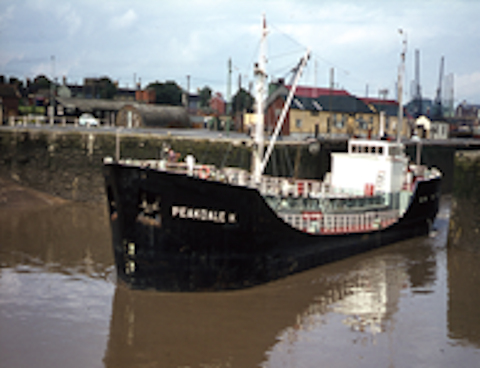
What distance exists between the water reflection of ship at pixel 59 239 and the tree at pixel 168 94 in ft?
217

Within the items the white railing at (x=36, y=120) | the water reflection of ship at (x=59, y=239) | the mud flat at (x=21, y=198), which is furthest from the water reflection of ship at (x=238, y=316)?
the white railing at (x=36, y=120)

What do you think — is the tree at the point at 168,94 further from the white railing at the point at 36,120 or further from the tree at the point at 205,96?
the white railing at the point at 36,120

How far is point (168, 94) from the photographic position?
9856 cm

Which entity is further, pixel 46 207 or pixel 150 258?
pixel 46 207

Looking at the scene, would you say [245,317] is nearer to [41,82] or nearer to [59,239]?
Result: [59,239]

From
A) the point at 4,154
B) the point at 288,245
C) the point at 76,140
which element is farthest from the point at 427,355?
the point at 4,154

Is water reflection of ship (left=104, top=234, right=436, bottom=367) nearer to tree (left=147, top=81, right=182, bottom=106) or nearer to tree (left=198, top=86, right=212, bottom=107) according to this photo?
tree (left=147, top=81, right=182, bottom=106)

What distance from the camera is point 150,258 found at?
17828mm

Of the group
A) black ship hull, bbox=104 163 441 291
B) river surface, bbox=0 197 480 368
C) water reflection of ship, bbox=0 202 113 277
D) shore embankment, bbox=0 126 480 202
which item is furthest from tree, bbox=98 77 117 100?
black ship hull, bbox=104 163 441 291

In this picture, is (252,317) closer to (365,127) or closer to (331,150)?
(331,150)

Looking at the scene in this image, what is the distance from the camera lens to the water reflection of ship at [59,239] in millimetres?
21609

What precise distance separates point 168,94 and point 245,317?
280 feet

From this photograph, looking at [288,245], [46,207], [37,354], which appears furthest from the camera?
[46,207]

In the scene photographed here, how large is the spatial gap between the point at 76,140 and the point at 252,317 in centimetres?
2366
